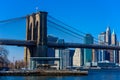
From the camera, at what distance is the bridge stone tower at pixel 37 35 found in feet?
343

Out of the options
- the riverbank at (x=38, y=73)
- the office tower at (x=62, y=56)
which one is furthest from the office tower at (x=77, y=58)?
the riverbank at (x=38, y=73)

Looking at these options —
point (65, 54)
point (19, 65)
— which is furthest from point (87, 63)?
point (19, 65)

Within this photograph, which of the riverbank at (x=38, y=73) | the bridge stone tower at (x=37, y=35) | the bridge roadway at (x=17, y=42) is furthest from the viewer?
the bridge stone tower at (x=37, y=35)

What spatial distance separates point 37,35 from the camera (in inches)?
4250

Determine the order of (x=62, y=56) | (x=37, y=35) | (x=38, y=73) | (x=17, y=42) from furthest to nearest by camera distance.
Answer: (x=62, y=56) < (x=37, y=35) < (x=17, y=42) < (x=38, y=73)

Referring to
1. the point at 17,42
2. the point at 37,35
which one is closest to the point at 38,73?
the point at 17,42

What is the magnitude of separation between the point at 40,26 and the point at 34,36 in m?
3.13

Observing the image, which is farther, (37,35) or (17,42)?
(37,35)

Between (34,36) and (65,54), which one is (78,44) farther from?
(65,54)

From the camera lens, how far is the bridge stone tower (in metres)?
105

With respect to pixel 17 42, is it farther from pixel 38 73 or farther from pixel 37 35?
pixel 38 73

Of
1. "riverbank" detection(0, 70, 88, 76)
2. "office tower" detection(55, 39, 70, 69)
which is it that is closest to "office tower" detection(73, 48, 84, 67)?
"office tower" detection(55, 39, 70, 69)

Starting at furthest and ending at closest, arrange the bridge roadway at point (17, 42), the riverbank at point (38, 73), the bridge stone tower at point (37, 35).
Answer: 1. the bridge stone tower at point (37, 35)
2. the bridge roadway at point (17, 42)
3. the riverbank at point (38, 73)

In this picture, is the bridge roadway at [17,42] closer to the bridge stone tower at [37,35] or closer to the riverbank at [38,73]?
the bridge stone tower at [37,35]
